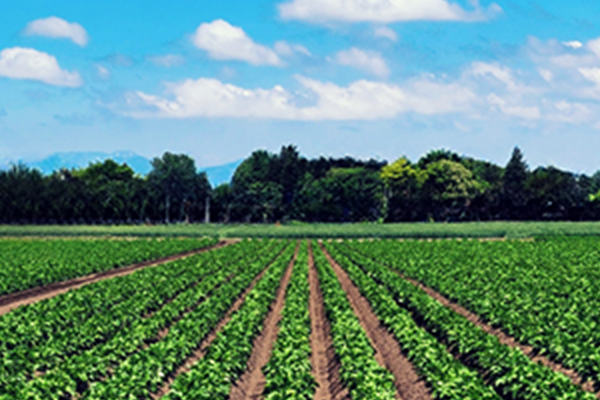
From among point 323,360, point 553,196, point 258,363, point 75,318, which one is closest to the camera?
point 258,363

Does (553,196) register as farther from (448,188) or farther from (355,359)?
(355,359)

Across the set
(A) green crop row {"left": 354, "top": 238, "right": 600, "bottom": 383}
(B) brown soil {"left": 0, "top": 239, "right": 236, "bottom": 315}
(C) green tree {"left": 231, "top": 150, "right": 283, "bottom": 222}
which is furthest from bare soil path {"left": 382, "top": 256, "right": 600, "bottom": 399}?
(C) green tree {"left": 231, "top": 150, "right": 283, "bottom": 222}

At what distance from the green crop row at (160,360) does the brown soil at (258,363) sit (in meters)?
1.32

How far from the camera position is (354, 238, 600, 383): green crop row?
17.0 metres

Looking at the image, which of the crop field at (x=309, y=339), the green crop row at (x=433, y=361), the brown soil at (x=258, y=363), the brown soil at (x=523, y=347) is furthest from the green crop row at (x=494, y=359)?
the brown soil at (x=258, y=363)

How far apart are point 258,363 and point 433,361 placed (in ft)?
14.2

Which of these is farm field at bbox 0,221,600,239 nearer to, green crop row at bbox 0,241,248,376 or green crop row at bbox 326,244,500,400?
green crop row at bbox 0,241,248,376

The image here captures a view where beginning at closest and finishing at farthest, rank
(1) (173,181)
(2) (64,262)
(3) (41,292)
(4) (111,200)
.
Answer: (3) (41,292) → (2) (64,262) → (4) (111,200) → (1) (173,181)

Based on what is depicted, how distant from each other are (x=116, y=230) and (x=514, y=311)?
69220mm

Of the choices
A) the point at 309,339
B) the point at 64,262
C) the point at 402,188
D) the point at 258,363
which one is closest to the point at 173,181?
the point at 402,188

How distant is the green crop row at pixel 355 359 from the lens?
13.1 meters

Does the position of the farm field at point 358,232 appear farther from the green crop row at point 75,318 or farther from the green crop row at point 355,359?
the green crop row at point 355,359

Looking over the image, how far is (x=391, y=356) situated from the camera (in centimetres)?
1822

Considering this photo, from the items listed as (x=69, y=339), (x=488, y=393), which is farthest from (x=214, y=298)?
(x=488, y=393)
